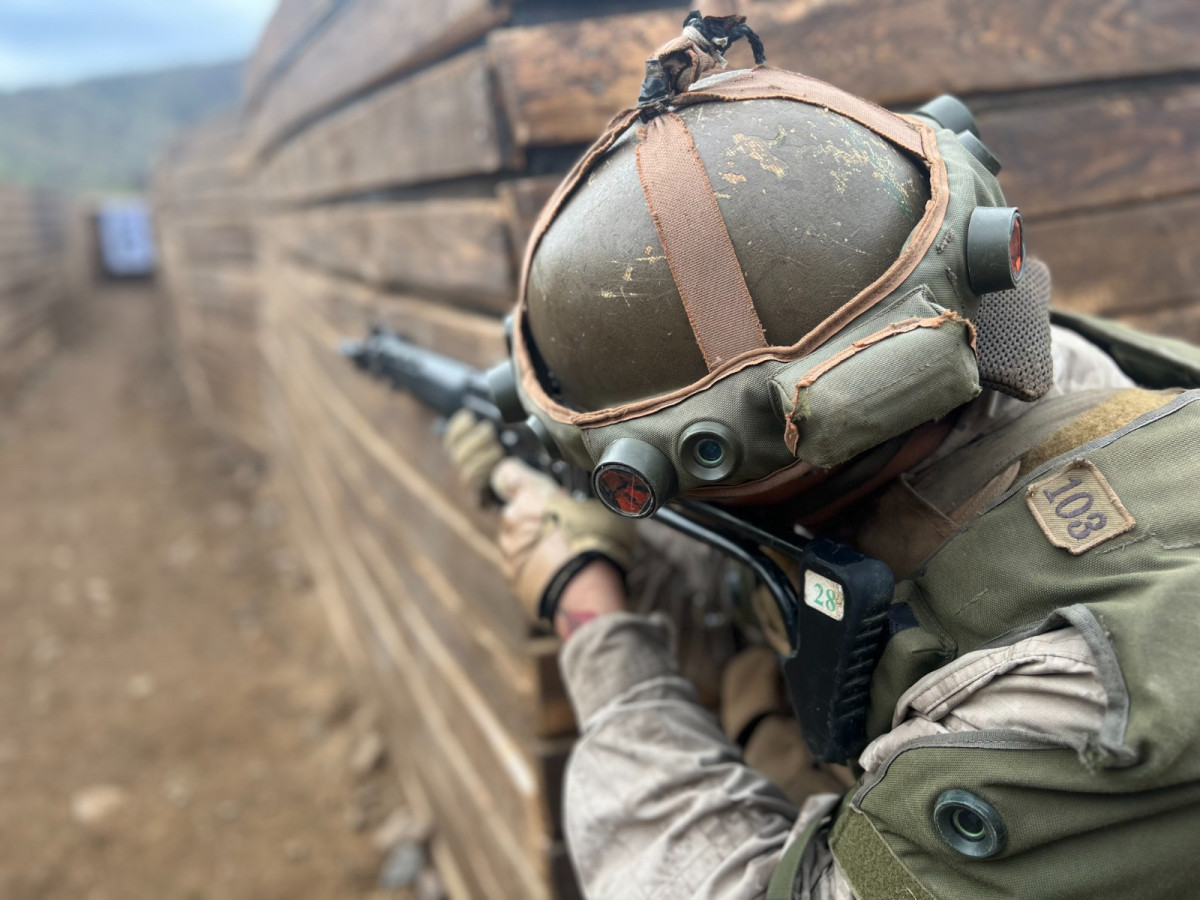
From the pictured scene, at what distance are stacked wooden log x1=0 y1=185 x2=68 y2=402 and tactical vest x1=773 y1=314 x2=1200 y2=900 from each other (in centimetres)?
1135

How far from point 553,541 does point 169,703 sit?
3850mm

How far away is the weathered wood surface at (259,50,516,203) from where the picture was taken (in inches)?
71.8

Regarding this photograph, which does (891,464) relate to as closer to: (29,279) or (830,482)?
(830,482)

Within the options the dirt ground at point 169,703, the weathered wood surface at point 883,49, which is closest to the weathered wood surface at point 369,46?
the weathered wood surface at point 883,49

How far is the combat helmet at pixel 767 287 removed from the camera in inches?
35.6

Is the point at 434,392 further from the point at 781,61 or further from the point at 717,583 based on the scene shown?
the point at 781,61

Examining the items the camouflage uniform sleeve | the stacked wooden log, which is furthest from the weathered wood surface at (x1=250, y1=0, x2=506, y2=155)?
the stacked wooden log

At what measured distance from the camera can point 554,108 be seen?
1711 mm

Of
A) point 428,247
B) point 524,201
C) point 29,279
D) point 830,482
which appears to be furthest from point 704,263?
point 29,279

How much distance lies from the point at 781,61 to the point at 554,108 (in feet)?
1.54

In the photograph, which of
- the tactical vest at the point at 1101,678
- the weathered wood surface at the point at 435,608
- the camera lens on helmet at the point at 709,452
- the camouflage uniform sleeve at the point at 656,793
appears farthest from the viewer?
the weathered wood surface at the point at 435,608

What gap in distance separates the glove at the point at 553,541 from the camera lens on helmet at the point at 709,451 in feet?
1.71

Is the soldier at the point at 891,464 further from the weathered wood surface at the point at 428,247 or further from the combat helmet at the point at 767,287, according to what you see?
the weathered wood surface at the point at 428,247

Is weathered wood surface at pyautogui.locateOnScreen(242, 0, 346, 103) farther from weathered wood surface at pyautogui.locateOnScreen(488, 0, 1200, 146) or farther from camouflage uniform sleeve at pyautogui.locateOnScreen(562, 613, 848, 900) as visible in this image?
camouflage uniform sleeve at pyautogui.locateOnScreen(562, 613, 848, 900)
